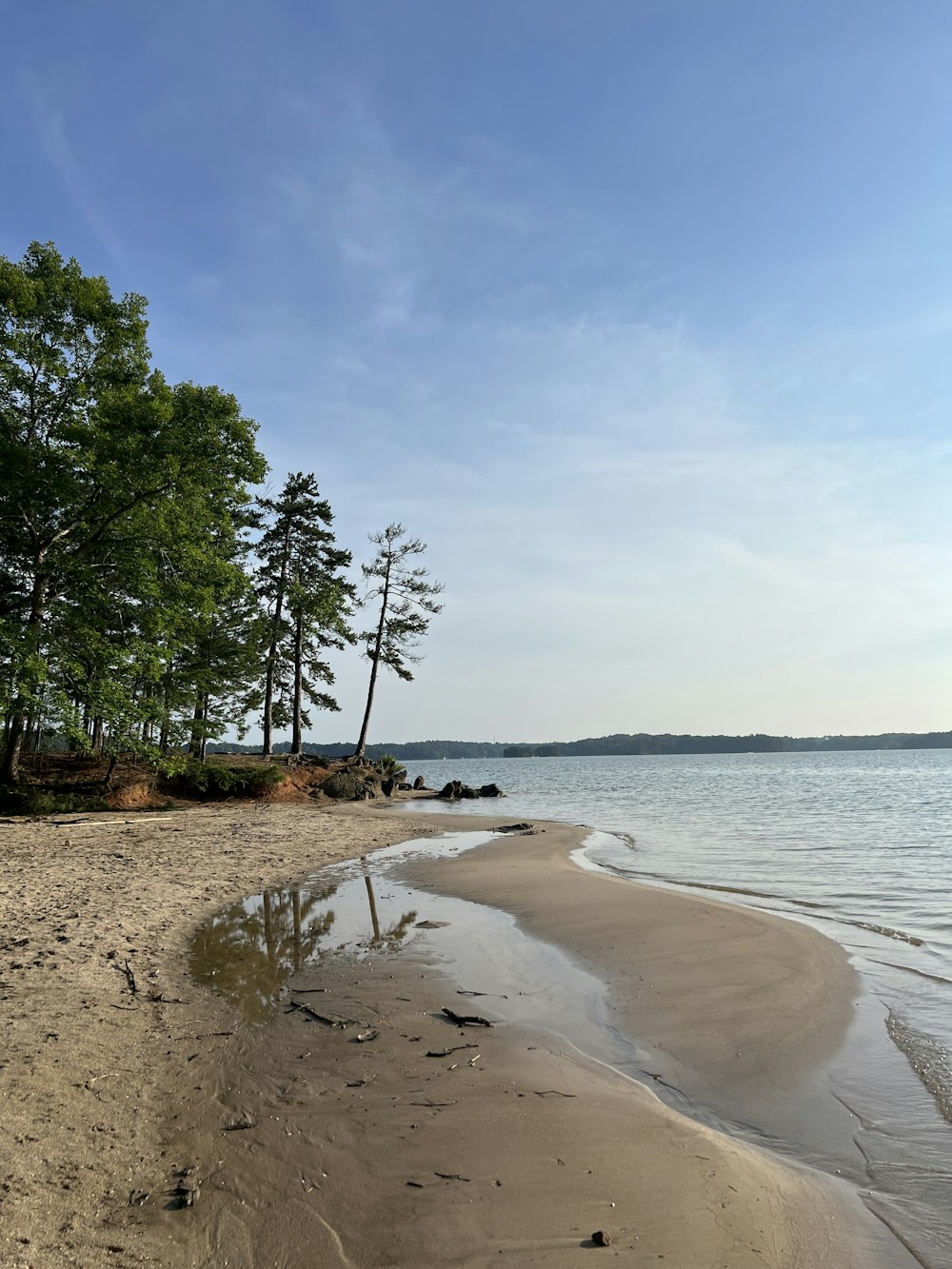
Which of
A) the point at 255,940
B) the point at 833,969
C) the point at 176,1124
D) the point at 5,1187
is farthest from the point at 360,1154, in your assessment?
the point at 833,969

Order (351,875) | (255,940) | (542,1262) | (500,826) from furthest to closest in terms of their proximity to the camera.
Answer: (500,826)
(351,875)
(255,940)
(542,1262)

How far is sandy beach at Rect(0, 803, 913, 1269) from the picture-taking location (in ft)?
10.9

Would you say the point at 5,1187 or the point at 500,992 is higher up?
the point at 5,1187

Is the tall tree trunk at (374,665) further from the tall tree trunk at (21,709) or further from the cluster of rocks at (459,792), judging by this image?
the tall tree trunk at (21,709)

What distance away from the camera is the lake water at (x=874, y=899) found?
443 cm

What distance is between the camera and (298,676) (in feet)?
121

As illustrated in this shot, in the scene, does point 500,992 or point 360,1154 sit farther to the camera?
point 500,992

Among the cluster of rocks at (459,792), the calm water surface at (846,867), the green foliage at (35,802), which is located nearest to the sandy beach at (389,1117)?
the calm water surface at (846,867)

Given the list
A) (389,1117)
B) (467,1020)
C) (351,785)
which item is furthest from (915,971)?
(351,785)

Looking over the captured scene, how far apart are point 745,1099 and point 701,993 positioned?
2329 mm

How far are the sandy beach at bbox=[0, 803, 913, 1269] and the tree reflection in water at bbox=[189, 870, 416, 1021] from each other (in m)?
0.27

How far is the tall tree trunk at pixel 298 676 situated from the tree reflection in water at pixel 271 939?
80.9 feet

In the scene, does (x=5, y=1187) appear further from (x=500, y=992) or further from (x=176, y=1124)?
(x=500, y=992)

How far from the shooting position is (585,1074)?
542 cm
